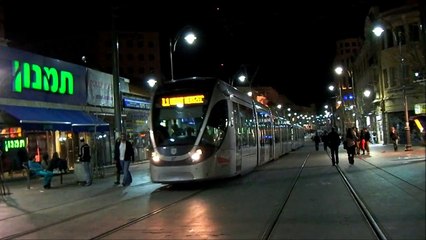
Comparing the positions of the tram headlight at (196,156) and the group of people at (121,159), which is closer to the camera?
the tram headlight at (196,156)

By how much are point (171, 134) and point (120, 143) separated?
415 cm

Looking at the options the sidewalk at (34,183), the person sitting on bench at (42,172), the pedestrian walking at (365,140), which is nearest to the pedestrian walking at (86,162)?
the sidewalk at (34,183)

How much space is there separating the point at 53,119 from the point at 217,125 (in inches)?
409

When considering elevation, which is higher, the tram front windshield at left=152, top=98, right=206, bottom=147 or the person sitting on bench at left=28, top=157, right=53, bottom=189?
the tram front windshield at left=152, top=98, right=206, bottom=147

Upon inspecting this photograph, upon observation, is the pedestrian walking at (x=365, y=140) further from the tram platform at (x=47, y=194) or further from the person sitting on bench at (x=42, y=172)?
the person sitting on bench at (x=42, y=172)

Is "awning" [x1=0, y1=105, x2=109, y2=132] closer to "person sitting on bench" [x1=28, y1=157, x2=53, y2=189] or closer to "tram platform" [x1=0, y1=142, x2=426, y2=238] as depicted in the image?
"person sitting on bench" [x1=28, y1=157, x2=53, y2=189]

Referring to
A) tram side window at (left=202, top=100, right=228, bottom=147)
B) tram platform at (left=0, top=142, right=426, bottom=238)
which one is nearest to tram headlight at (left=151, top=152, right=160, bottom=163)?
tram platform at (left=0, top=142, right=426, bottom=238)

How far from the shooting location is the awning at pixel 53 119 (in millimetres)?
22578

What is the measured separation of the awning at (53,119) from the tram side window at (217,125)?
29.9ft

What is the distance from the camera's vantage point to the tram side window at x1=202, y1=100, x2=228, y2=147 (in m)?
17.0

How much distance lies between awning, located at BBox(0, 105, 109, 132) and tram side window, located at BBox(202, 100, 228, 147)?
29.9 feet

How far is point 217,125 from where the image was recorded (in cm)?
1748

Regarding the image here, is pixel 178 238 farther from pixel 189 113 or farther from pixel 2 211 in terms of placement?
pixel 189 113

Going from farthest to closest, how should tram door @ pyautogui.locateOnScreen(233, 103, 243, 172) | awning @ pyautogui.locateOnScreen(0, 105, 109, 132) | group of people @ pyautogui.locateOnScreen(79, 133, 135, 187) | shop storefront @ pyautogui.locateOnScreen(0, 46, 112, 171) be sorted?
1. shop storefront @ pyautogui.locateOnScreen(0, 46, 112, 171)
2. awning @ pyautogui.locateOnScreen(0, 105, 109, 132)
3. group of people @ pyautogui.locateOnScreen(79, 133, 135, 187)
4. tram door @ pyautogui.locateOnScreen(233, 103, 243, 172)
